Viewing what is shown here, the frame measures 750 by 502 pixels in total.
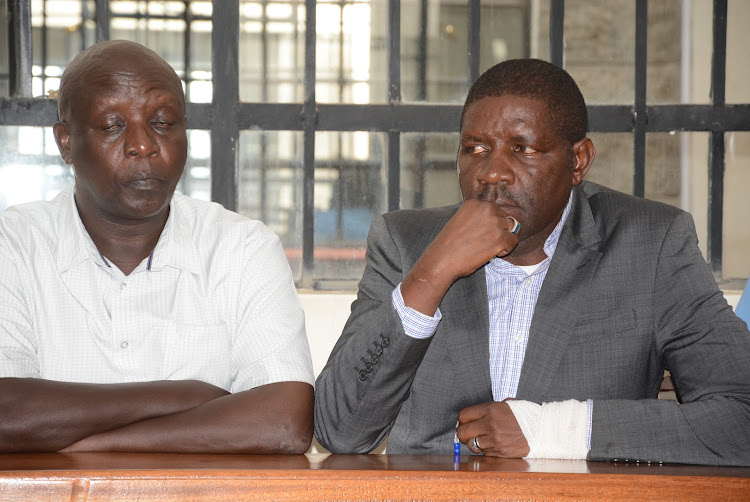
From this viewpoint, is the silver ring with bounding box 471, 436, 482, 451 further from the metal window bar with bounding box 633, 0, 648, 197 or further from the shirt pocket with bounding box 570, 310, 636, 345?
the metal window bar with bounding box 633, 0, 648, 197

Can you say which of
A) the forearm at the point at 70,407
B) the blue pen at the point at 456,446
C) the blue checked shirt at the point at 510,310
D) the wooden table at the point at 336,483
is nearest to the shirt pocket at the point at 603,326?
the blue checked shirt at the point at 510,310

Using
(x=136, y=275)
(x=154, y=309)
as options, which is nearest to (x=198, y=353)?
(x=154, y=309)

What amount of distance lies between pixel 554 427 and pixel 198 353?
2.95 ft

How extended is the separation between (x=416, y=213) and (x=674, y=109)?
72.5 inches

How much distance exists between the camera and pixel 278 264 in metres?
2.18

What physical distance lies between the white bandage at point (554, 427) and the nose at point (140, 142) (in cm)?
107

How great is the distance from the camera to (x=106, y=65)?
214 centimetres

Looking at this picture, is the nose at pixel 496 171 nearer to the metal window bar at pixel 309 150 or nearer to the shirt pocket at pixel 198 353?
the shirt pocket at pixel 198 353

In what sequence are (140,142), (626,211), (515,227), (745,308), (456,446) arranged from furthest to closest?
(745,308) → (626,211) → (140,142) → (515,227) → (456,446)

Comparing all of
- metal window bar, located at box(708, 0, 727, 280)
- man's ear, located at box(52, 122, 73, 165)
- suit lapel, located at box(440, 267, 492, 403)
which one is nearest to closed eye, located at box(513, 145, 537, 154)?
suit lapel, located at box(440, 267, 492, 403)

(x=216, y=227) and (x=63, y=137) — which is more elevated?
(x=63, y=137)

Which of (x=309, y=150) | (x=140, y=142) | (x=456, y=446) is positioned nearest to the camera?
(x=456, y=446)

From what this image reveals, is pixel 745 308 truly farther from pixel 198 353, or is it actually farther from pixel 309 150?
pixel 309 150

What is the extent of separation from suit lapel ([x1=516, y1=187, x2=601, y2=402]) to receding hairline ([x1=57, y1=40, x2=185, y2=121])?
3.53 ft
